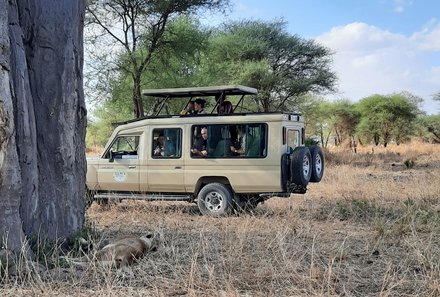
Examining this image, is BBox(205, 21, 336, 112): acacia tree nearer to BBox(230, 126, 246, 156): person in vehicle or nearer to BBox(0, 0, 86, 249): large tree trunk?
BBox(230, 126, 246, 156): person in vehicle

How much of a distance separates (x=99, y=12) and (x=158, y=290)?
52.3ft

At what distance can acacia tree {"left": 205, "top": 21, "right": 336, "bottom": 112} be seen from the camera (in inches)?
1049

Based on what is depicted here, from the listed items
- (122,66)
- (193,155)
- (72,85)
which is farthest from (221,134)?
(122,66)

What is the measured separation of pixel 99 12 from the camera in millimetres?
18766

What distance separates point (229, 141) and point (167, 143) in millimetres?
1275

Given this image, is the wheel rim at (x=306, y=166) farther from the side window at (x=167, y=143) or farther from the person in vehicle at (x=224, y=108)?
the side window at (x=167, y=143)

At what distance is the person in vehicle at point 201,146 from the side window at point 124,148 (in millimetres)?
1310

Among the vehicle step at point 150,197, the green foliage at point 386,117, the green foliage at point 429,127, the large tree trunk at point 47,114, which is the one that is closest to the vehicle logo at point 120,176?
the vehicle step at point 150,197

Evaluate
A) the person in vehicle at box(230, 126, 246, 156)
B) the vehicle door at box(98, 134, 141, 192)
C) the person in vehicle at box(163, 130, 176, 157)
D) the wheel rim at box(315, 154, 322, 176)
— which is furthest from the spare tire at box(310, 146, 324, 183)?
the vehicle door at box(98, 134, 141, 192)

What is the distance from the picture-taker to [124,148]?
11078 mm

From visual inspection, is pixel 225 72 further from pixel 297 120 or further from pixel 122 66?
pixel 297 120

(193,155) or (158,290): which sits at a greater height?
(193,155)

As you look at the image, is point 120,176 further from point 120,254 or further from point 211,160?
point 120,254

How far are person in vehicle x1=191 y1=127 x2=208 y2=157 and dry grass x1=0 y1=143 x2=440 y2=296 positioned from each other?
1169 millimetres
